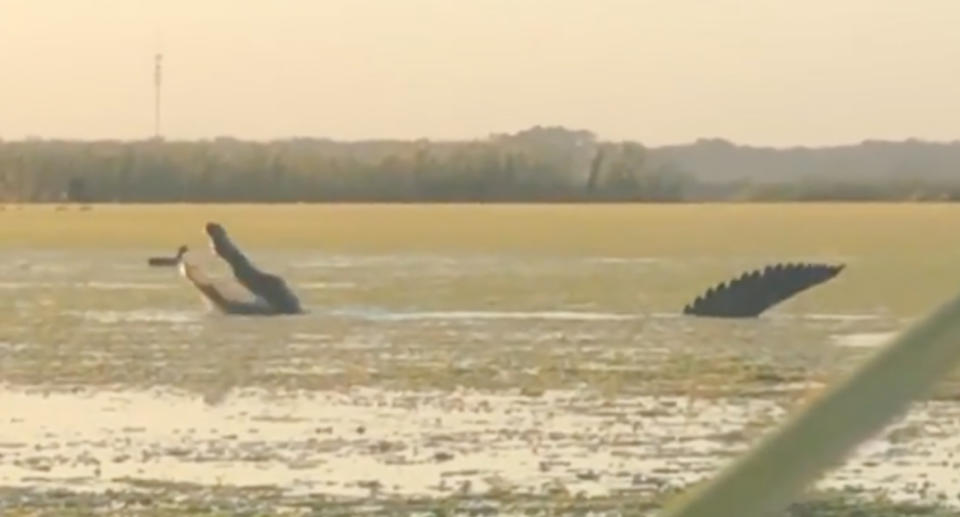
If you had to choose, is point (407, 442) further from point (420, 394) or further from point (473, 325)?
point (473, 325)

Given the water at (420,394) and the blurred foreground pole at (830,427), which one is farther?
the water at (420,394)

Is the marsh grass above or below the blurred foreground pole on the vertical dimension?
below

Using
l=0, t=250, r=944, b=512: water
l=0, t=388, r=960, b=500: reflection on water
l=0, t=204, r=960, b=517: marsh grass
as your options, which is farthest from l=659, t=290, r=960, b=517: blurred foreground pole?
l=0, t=388, r=960, b=500: reflection on water

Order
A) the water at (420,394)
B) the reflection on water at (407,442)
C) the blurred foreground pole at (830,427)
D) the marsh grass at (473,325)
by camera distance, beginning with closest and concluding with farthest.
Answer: the blurred foreground pole at (830,427) < the reflection on water at (407,442) < the water at (420,394) < the marsh grass at (473,325)

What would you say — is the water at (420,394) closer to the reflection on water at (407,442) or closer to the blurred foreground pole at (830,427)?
the reflection on water at (407,442)

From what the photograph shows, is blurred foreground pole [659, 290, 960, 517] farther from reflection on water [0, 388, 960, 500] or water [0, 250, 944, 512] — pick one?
reflection on water [0, 388, 960, 500]

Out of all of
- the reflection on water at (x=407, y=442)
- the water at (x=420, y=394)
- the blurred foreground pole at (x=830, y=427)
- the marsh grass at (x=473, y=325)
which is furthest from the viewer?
the marsh grass at (x=473, y=325)

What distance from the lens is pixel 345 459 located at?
26.0ft

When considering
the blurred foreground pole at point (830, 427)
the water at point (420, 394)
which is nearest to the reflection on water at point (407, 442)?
the water at point (420, 394)

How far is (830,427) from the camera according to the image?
0.76 feet

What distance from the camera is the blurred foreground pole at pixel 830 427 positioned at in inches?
9.0

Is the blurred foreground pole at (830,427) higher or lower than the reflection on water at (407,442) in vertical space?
higher

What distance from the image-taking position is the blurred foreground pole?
23 cm

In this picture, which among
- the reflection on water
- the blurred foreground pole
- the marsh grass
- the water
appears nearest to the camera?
the blurred foreground pole
